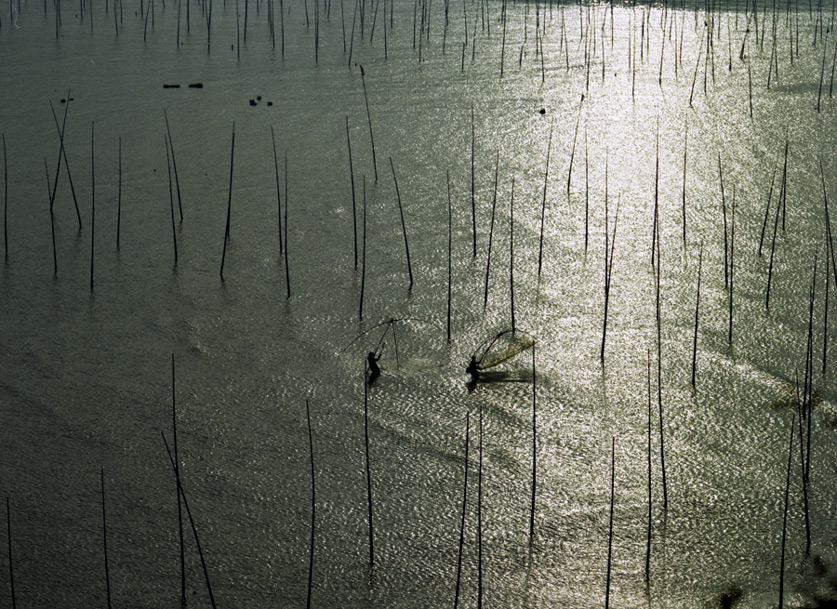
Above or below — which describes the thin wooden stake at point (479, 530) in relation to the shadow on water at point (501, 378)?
below

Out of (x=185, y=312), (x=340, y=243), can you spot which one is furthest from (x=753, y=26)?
(x=185, y=312)

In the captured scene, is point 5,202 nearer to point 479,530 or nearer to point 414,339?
point 414,339

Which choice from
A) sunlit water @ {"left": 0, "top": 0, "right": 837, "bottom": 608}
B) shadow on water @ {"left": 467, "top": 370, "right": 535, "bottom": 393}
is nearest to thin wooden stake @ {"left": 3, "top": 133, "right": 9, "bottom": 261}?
sunlit water @ {"left": 0, "top": 0, "right": 837, "bottom": 608}

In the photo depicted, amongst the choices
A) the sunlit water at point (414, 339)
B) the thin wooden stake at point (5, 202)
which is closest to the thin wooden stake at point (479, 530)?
the sunlit water at point (414, 339)

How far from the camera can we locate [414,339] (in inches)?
72.5

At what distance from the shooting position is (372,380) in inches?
67.4

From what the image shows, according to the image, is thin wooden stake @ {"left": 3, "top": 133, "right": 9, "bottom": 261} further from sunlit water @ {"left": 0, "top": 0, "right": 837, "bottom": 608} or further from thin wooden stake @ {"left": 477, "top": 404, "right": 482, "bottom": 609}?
thin wooden stake @ {"left": 477, "top": 404, "right": 482, "bottom": 609}

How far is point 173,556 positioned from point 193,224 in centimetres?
122

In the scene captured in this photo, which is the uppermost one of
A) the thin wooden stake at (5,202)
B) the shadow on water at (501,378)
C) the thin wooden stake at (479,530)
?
the thin wooden stake at (5,202)

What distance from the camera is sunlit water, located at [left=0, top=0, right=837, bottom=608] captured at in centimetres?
128

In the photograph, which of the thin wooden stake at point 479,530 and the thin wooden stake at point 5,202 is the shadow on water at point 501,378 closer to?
the thin wooden stake at point 479,530

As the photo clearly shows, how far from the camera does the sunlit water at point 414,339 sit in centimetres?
128

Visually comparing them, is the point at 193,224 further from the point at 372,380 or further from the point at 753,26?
the point at 753,26

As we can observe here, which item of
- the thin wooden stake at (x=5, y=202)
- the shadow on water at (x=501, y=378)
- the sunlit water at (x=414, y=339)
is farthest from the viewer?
the thin wooden stake at (x=5, y=202)
